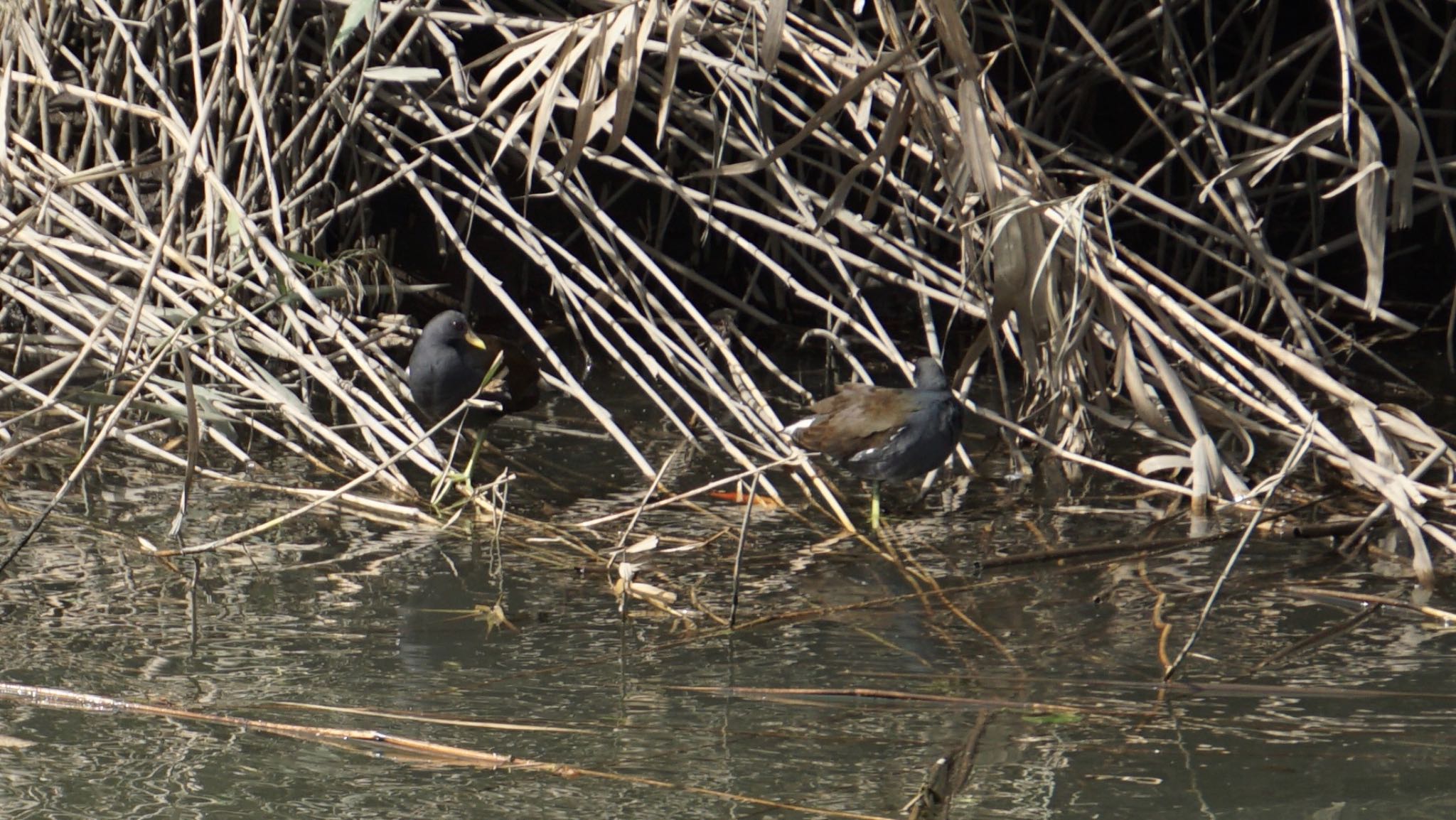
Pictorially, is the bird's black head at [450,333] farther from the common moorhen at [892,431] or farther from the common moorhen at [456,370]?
the common moorhen at [892,431]

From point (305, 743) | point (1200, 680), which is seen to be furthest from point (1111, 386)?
point (305, 743)

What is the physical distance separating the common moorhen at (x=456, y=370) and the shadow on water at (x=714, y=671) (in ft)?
1.10

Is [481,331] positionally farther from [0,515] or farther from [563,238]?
[0,515]

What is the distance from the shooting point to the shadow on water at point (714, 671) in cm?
219

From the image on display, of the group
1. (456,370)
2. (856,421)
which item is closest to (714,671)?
(856,421)

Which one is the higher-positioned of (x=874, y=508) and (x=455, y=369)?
(x=455, y=369)

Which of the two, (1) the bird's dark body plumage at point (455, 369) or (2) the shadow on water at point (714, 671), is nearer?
(2) the shadow on water at point (714, 671)

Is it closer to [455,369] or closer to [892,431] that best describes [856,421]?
[892,431]

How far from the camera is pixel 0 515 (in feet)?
11.0

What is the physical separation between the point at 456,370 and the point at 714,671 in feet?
4.91

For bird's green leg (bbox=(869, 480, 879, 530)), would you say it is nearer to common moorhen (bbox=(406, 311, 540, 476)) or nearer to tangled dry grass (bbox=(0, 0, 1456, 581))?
tangled dry grass (bbox=(0, 0, 1456, 581))

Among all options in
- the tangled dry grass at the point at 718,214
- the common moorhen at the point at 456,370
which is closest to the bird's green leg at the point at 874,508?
the tangled dry grass at the point at 718,214

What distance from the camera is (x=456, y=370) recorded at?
3896 millimetres

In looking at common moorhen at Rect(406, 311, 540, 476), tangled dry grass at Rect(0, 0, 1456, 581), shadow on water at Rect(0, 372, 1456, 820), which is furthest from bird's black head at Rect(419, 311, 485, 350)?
shadow on water at Rect(0, 372, 1456, 820)
